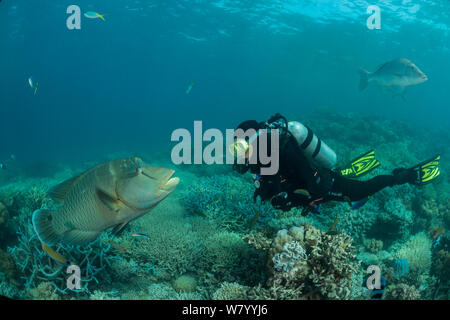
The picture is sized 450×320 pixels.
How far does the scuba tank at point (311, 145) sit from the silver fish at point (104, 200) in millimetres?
2838

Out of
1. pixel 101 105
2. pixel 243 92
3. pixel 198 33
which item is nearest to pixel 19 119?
pixel 101 105

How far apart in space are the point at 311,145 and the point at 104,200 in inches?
141

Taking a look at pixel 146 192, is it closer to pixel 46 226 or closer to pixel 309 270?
pixel 46 226

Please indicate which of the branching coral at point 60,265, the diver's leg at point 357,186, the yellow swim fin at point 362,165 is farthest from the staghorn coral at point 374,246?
the branching coral at point 60,265

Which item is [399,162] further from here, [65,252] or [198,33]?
[198,33]

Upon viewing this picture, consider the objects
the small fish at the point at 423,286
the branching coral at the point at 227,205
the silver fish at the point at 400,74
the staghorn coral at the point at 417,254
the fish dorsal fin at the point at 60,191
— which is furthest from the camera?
the silver fish at the point at 400,74

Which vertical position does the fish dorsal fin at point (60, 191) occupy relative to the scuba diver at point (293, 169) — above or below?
above

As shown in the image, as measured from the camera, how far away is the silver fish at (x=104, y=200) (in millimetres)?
1792

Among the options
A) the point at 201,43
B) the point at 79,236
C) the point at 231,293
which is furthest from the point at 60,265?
the point at 201,43

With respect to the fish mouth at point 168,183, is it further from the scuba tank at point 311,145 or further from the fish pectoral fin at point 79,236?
the scuba tank at point 311,145

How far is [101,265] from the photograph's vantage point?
3.59m

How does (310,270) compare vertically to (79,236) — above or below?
below

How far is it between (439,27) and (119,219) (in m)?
36.9

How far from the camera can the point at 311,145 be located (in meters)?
4.29
